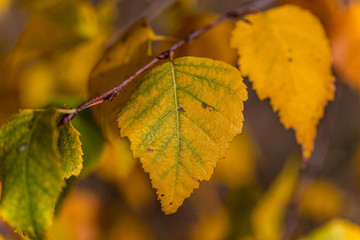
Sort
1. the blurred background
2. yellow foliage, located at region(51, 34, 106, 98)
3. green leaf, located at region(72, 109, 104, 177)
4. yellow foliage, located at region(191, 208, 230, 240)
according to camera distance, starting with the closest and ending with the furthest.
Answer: green leaf, located at region(72, 109, 104, 177), the blurred background, yellow foliage, located at region(51, 34, 106, 98), yellow foliage, located at region(191, 208, 230, 240)

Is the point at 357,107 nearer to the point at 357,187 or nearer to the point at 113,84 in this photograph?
the point at 357,187

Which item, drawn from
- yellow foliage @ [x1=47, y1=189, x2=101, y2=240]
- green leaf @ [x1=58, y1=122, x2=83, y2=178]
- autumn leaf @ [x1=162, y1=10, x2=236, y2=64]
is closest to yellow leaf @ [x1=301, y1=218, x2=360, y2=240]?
autumn leaf @ [x1=162, y1=10, x2=236, y2=64]

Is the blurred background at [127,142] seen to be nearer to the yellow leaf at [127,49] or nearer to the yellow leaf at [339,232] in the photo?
the yellow leaf at [127,49]

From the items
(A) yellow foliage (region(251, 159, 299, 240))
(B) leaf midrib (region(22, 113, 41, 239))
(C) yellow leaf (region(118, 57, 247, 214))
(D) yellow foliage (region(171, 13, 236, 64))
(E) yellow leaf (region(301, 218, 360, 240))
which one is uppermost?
(B) leaf midrib (region(22, 113, 41, 239))

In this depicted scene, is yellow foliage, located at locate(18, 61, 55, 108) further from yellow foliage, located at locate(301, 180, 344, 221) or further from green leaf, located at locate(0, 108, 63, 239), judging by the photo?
yellow foliage, located at locate(301, 180, 344, 221)

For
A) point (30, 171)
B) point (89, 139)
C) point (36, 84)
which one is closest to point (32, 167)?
point (30, 171)

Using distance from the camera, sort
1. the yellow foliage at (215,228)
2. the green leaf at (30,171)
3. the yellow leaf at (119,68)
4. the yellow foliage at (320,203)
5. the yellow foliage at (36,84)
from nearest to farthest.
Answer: the green leaf at (30,171)
the yellow leaf at (119,68)
the yellow foliage at (215,228)
the yellow foliage at (36,84)
the yellow foliage at (320,203)

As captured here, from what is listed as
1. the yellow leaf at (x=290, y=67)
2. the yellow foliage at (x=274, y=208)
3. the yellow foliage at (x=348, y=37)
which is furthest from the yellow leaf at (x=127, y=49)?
the yellow foliage at (x=274, y=208)
